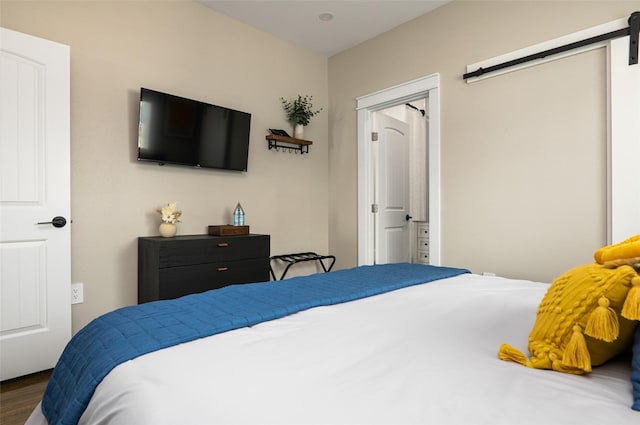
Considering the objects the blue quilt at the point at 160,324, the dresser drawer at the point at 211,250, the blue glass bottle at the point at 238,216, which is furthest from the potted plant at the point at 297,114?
the blue quilt at the point at 160,324

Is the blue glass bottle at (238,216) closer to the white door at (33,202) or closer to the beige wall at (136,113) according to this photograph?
the beige wall at (136,113)

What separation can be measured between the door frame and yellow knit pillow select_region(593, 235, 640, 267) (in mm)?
2298

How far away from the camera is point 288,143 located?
3.74m

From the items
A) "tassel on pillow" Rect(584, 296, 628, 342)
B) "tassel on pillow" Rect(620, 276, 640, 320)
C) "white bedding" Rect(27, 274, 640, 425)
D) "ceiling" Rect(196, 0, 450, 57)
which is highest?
"ceiling" Rect(196, 0, 450, 57)

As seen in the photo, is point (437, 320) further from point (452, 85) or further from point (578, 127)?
point (452, 85)

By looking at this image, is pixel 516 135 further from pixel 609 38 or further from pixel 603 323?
pixel 603 323

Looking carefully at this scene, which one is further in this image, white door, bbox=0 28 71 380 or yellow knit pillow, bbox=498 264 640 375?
white door, bbox=0 28 71 380

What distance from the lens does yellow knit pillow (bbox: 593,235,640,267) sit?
0.76m

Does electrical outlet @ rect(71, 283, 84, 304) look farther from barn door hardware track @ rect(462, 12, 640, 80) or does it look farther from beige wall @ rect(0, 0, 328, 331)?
barn door hardware track @ rect(462, 12, 640, 80)

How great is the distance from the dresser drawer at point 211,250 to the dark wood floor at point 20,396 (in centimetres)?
92

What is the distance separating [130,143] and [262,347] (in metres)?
2.39

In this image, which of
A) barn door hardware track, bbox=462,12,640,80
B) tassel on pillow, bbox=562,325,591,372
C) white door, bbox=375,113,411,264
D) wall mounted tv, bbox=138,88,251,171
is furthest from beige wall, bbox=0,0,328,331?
tassel on pillow, bbox=562,325,591,372

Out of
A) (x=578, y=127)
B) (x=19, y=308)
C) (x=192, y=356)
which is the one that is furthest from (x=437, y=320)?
(x=19, y=308)

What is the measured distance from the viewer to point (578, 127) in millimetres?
2371
